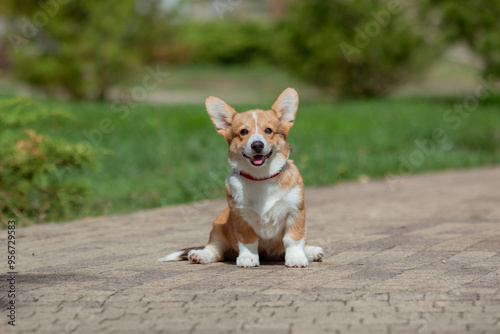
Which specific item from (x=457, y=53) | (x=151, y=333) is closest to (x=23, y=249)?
(x=151, y=333)

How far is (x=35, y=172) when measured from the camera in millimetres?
9297

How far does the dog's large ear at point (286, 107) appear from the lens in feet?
19.3

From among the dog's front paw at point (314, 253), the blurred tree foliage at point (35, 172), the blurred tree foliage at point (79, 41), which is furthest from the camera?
the blurred tree foliage at point (79, 41)

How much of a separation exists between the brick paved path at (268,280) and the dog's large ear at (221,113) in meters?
1.03

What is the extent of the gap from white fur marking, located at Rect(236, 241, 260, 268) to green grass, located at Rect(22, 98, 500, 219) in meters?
3.92

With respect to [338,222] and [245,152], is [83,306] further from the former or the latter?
[338,222]

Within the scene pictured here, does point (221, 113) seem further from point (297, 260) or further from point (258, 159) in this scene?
point (297, 260)

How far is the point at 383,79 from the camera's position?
27859 mm

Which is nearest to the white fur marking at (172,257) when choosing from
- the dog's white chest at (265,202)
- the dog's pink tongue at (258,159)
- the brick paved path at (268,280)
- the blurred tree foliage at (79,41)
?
the brick paved path at (268,280)

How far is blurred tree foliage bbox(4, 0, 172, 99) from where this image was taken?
80.3 feet

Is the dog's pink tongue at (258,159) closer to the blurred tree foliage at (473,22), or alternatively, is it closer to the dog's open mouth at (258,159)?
the dog's open mouth at (258,159)

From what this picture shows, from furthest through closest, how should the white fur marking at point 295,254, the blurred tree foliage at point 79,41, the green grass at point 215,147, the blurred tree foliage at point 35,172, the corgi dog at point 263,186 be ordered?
the blurred tree foliage at point 79,41 → the green grass at point 215,147 → the blurred tree foliage at point 35,172 → the white fur marking at point 295,254 → the corgi dog at point 263,186

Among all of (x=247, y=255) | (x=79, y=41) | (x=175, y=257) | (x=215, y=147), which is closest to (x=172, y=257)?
(x=175, y=257)

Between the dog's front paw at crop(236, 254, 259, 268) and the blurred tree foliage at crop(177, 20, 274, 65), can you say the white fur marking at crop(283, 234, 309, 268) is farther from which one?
the blurred tree foliage at crop(177, 20, 274, 65)
